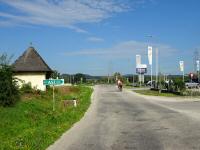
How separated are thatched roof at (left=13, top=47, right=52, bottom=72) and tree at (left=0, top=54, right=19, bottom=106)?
21072 mm

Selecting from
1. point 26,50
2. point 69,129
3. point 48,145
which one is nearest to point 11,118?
point 69,129

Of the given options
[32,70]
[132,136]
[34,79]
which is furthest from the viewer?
[34,79]

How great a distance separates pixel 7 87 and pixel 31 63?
24.1 m

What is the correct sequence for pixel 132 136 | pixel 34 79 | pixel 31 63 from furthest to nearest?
pixel 31 63
pixel 34 79
pixel 132 136

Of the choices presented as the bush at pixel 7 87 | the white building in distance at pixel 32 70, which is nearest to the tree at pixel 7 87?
the bush at pixel 7 87

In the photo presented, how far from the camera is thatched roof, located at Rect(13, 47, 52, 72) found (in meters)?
47.2

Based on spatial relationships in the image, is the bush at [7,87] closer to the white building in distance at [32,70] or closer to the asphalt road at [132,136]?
the asphalt road at [132,136]

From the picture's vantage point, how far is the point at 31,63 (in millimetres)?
48406

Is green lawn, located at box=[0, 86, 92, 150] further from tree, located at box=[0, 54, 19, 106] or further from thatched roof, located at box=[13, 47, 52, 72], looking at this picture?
thatched roof, located at box=[13, 47, 52, 72]

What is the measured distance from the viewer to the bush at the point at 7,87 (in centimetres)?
2434

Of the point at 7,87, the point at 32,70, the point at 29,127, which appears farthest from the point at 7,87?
the point at 32,70

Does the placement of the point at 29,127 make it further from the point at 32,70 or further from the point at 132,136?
the point at 32,70

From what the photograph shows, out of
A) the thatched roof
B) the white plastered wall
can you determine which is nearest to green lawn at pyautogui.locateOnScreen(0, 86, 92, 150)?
the white plastered wall

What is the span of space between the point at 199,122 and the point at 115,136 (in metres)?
6.05
